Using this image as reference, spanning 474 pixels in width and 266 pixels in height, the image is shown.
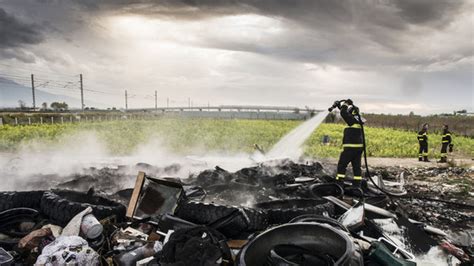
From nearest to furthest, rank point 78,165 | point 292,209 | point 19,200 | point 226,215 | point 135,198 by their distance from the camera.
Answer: point 226,215, point 292,209, point 135,198, point 19,200, point 78,165

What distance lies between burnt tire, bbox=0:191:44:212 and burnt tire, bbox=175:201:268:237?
2.41 m

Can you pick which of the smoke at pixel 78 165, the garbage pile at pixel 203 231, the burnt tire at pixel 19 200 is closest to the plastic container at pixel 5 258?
the garbage pile at pixel 203 231

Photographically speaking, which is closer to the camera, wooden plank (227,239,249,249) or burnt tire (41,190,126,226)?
wooden plank (227,239,249,249)

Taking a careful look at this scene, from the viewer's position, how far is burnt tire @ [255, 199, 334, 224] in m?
4.96

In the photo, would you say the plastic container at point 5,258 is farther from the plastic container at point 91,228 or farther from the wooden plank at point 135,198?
the wooden plank at point 135,198

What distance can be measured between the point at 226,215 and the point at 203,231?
0.78 metres

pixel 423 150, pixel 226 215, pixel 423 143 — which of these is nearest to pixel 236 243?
pixel 226 215

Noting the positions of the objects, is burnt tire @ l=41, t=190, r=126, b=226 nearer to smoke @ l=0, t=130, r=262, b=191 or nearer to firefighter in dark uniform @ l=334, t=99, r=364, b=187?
smoke @ l=0, t=130, r=262, b=191

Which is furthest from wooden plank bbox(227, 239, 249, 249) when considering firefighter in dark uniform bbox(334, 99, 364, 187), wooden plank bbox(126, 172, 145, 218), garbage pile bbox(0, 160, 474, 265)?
firefighter in dark uniform bbox(334, 99, 364, 187)

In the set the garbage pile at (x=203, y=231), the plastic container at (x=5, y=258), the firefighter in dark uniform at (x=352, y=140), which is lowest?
the plastic container at (x=5, y=258)

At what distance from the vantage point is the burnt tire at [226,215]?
456 centimetres

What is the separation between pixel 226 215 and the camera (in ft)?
15.1

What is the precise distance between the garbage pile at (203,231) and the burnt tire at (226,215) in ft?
0.04

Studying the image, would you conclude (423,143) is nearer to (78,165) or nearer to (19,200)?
(78,165)
